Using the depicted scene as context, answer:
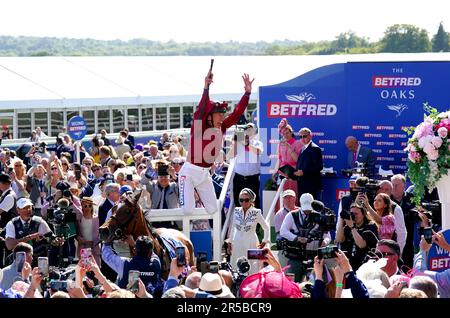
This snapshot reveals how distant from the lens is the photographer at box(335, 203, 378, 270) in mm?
10633

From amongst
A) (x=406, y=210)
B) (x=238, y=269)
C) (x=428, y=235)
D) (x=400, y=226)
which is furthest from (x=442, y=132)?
(x=238, y=269)

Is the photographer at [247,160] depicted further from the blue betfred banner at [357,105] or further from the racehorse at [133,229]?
the racehorse at [133,229]

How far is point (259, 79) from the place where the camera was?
3591 cm

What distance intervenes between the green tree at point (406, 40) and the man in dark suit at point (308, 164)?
5004 cm

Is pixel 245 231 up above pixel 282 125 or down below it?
below

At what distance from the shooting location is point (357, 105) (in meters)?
16.2

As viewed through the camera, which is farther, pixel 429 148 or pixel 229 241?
pixel 229 241

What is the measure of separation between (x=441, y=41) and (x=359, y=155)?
51.7 metres

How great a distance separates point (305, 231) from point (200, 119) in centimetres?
206

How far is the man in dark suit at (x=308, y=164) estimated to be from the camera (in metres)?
14.9

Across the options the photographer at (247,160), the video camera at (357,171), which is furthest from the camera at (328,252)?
the photographer at (247,160)

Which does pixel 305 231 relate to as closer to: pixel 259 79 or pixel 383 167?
pixel 383 167

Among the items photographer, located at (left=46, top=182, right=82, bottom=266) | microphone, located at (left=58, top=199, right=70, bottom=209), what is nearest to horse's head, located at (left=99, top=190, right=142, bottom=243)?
photographer, located at (left=46, top=182, right=82, bottom=266)

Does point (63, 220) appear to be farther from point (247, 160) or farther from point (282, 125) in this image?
point (282, 125)
